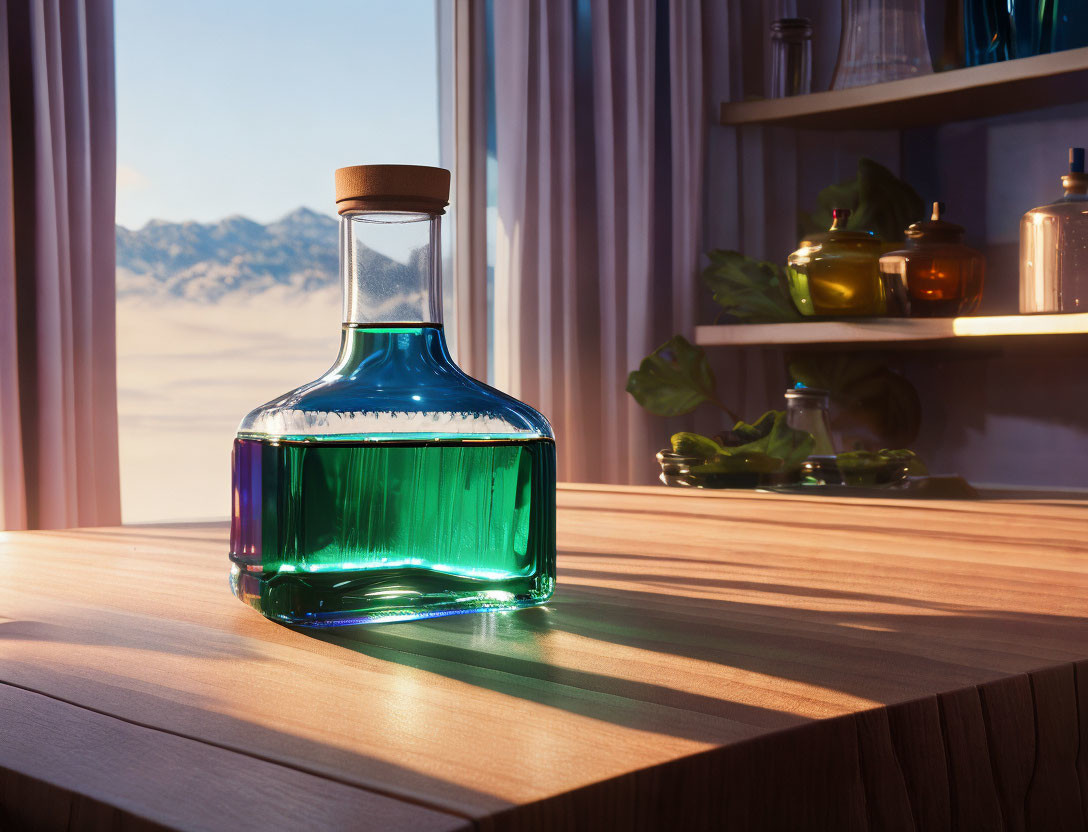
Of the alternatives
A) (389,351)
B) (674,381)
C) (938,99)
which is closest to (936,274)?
(938,99)

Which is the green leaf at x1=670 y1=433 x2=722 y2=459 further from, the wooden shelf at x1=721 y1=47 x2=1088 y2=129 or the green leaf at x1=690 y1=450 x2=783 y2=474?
the wooden shelf at x1=721 y1=47 x2=1088 y2=129

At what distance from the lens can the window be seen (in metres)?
4.22

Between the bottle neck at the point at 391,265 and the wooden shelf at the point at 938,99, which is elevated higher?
the wooden shelf at the point at 938,99

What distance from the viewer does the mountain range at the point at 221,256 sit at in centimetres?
452

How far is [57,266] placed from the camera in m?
2.01

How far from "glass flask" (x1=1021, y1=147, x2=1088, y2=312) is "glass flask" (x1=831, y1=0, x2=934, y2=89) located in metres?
0.65

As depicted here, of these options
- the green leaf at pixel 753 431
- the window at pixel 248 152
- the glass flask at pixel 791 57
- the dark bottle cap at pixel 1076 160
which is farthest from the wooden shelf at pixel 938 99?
the window at pixel 248 152

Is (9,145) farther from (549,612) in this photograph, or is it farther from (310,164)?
(310,164)

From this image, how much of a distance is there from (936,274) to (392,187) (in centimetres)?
189

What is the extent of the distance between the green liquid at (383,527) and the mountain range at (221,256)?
4024 millimetres

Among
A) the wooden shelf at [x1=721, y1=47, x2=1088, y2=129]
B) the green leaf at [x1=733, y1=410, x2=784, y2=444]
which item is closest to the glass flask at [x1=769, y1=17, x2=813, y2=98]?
the wooden shelf at [x1=721, y1=47, x2=1088, y2=129]

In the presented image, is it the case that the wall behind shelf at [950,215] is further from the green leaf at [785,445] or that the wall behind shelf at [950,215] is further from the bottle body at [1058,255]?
the green leaf at [785,445]

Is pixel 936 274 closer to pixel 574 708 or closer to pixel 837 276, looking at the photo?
pixel 837 276

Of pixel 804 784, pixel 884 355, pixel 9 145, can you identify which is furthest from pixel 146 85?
pixel 804 784
